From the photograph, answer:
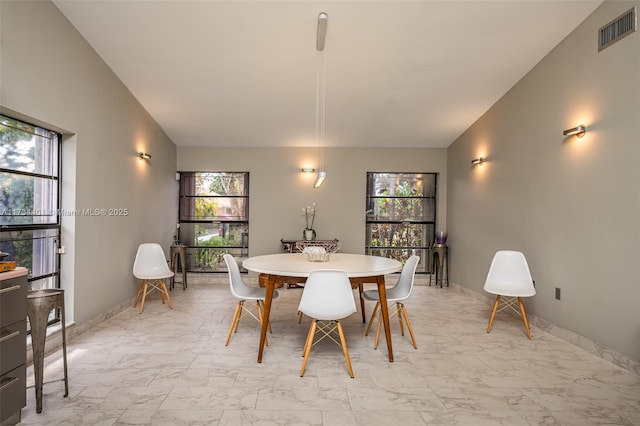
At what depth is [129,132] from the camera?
4.96 m

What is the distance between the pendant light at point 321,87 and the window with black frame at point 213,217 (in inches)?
63.3

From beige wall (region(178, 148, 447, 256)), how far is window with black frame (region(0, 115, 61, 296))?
3.33 metres

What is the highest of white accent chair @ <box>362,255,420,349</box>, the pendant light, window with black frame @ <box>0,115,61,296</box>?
the pendant light

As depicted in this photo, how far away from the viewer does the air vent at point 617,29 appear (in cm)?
304

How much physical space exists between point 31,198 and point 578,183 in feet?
16.5

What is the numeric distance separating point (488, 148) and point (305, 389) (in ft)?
14.2

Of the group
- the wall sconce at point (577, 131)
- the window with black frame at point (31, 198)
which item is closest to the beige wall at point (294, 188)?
the window with black frame at point (31, 198)

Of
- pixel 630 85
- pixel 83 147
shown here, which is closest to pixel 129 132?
pixel 83 147

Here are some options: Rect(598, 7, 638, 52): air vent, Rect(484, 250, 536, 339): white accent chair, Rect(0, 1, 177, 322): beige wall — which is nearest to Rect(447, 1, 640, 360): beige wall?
Rect(598, 7, 638, 52): air vent

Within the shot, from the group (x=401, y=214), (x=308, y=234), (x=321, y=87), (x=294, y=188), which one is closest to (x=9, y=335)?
(x=321, y=87)

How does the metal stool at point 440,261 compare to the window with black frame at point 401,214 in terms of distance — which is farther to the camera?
the window with black frame at point 401,214

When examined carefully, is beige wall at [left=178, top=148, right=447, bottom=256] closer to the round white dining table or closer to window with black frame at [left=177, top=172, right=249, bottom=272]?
window with black frame at [left=177, top=172, right=249, bottom=272]

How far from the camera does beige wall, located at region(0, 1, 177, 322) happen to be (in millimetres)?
3027

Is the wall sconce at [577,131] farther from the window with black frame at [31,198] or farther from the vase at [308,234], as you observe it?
the window with black frame at [31,198]
